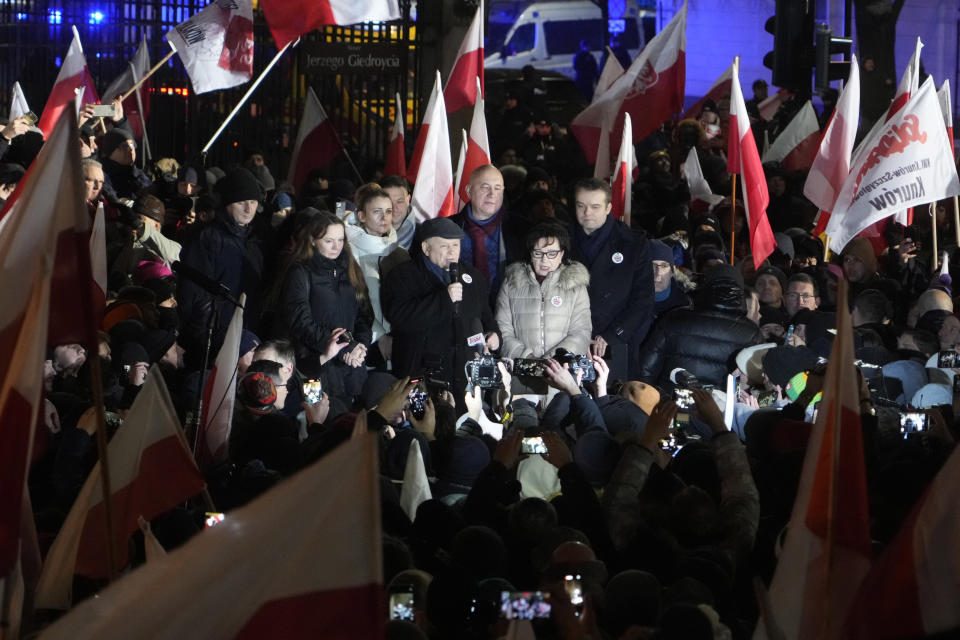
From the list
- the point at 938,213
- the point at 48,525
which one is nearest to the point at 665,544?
the point at 48,525

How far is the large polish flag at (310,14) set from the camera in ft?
37.8

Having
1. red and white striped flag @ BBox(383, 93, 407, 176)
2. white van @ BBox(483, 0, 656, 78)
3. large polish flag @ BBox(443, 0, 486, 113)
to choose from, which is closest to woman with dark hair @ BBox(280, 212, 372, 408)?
large polish flag @ BBox(443, 0, 486, 113)

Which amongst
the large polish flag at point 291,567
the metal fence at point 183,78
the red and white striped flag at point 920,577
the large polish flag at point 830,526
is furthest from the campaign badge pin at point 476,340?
the metal fence at point 183,78

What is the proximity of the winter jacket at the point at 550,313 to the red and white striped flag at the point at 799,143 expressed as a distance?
21.9 feet

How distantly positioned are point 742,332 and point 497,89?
12201mm

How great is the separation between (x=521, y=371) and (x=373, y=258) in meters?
1.53

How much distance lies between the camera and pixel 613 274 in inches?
364

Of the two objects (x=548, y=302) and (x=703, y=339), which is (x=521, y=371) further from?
(x=703, y=339)

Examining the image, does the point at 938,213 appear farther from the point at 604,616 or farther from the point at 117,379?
the point at 604,616

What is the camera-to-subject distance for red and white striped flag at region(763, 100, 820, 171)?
1490 centimetres

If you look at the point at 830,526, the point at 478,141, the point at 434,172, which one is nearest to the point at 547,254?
the point at 434,172

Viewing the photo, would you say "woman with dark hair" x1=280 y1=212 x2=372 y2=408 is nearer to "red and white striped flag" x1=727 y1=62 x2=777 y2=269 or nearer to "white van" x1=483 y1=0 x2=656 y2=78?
"red and white striped flag" x1=727 y1=62 x2=777 y2=269

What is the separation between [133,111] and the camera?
1467cm

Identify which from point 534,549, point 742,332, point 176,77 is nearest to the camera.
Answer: point 534,549
